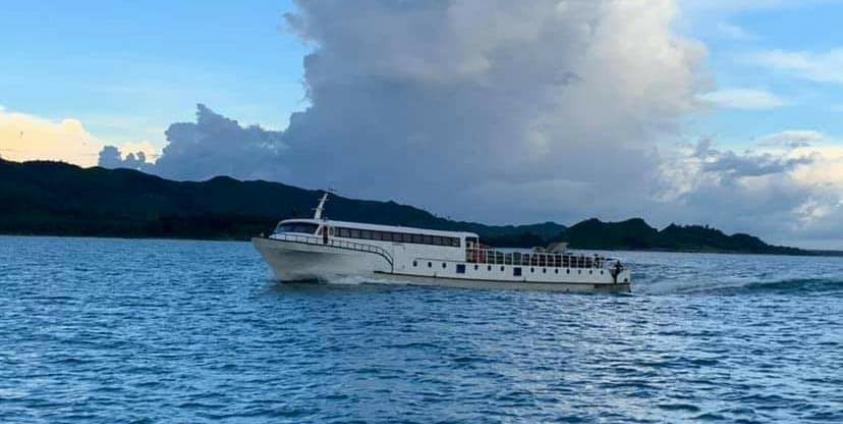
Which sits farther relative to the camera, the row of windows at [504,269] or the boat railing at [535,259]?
the boat railing at [535,259]

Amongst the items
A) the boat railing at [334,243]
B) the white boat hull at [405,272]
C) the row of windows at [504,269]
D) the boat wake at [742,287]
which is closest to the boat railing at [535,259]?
the row of windows at [504,269]

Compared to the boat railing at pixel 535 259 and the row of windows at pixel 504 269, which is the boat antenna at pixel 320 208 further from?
the boat railing at pixel 535 259

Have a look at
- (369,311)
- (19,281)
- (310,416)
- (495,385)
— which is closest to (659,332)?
(369,311)

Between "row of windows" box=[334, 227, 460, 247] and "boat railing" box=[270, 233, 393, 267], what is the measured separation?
81cm

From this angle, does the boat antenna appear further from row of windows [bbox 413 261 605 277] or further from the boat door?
row of windows [bbox 413 261 605 277]

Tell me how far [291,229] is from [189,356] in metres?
40.6

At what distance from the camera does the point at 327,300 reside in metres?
70.8

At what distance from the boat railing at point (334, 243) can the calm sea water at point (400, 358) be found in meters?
3.60

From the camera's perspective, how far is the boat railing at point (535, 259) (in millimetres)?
91562

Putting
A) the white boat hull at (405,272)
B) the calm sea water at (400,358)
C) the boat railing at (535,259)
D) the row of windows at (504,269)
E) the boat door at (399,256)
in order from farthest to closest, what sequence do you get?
the boat railing at (535,259) → the row of windows at (504,269) → the boat door at (399,256) → the white boat hull at (405,272) → the calm sea water at (400,358)

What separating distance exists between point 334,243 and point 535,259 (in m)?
24.2

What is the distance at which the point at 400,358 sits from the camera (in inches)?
1702

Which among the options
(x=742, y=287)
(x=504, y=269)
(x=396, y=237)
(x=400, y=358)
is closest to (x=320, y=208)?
(x=396, y=237)

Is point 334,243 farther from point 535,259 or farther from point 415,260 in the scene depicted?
point 535,259
